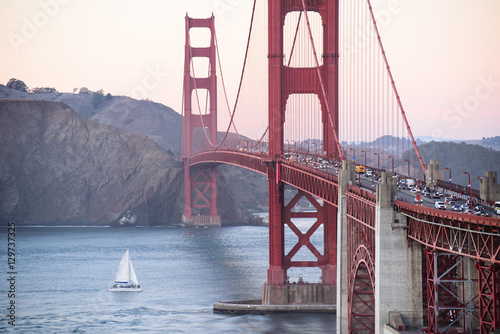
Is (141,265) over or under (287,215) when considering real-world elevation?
under

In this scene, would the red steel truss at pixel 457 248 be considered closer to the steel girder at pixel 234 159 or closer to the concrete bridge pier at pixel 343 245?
the concrete bridge pier at pixel 343 245

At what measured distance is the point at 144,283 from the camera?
217 ft

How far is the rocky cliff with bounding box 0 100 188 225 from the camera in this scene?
416 feet

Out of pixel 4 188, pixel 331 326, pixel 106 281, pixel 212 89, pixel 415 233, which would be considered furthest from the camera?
pixel 4 188

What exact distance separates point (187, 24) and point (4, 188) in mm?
33065

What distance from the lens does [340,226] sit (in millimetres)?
39625

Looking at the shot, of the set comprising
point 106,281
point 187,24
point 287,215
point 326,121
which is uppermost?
point 187,24

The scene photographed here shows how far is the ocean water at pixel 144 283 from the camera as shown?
48.3 m

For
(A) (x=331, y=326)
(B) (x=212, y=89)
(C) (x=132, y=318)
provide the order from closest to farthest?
(A) (x=331, y=326), (C) (x=132, y=318), (B) (x=212, y=89)

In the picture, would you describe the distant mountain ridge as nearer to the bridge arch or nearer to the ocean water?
the ocean water

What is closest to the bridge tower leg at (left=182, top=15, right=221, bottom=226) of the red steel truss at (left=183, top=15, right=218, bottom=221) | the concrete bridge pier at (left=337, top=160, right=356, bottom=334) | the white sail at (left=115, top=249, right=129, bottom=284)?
the red steel truss at (left=183, top=15, right=218, bottom=221)

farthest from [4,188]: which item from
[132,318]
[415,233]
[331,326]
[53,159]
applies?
[415,233]

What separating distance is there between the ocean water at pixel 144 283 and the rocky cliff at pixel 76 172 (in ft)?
54.3

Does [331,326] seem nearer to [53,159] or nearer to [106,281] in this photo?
[106,281]
